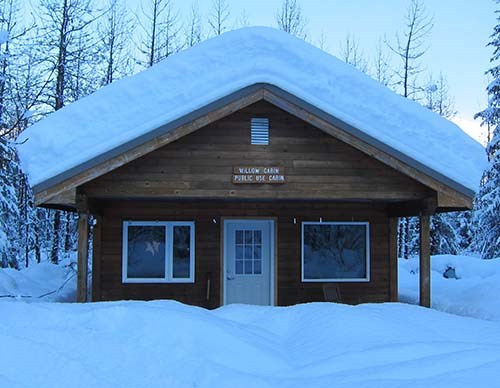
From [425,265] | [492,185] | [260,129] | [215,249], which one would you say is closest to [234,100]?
[260,129]

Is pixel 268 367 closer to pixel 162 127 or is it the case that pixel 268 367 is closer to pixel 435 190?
pixel 162 127

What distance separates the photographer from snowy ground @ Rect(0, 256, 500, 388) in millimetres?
4219

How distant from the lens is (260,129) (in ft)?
32.4

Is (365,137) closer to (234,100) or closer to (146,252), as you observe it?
(234,100)

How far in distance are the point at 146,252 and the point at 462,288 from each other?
25.4 ft

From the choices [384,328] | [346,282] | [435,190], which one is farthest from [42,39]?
[384,328]

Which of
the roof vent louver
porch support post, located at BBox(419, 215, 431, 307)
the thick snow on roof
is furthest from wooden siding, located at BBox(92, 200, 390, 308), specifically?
the roof vent louver

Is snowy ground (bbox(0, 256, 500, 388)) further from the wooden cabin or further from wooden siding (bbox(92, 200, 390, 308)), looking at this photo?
wooden siding (bbox(92, 200, 390, 308))

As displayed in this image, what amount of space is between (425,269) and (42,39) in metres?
19.8

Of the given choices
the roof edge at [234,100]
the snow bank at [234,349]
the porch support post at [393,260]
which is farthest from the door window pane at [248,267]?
the snow bank at [234,349]

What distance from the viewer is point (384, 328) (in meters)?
5.88

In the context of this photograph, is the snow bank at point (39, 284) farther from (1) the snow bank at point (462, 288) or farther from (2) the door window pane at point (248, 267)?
(1) the snow bank at point (462, 288)

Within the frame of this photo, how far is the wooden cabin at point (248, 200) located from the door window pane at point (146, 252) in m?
0.02

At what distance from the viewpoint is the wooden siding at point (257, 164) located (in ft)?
31.1
